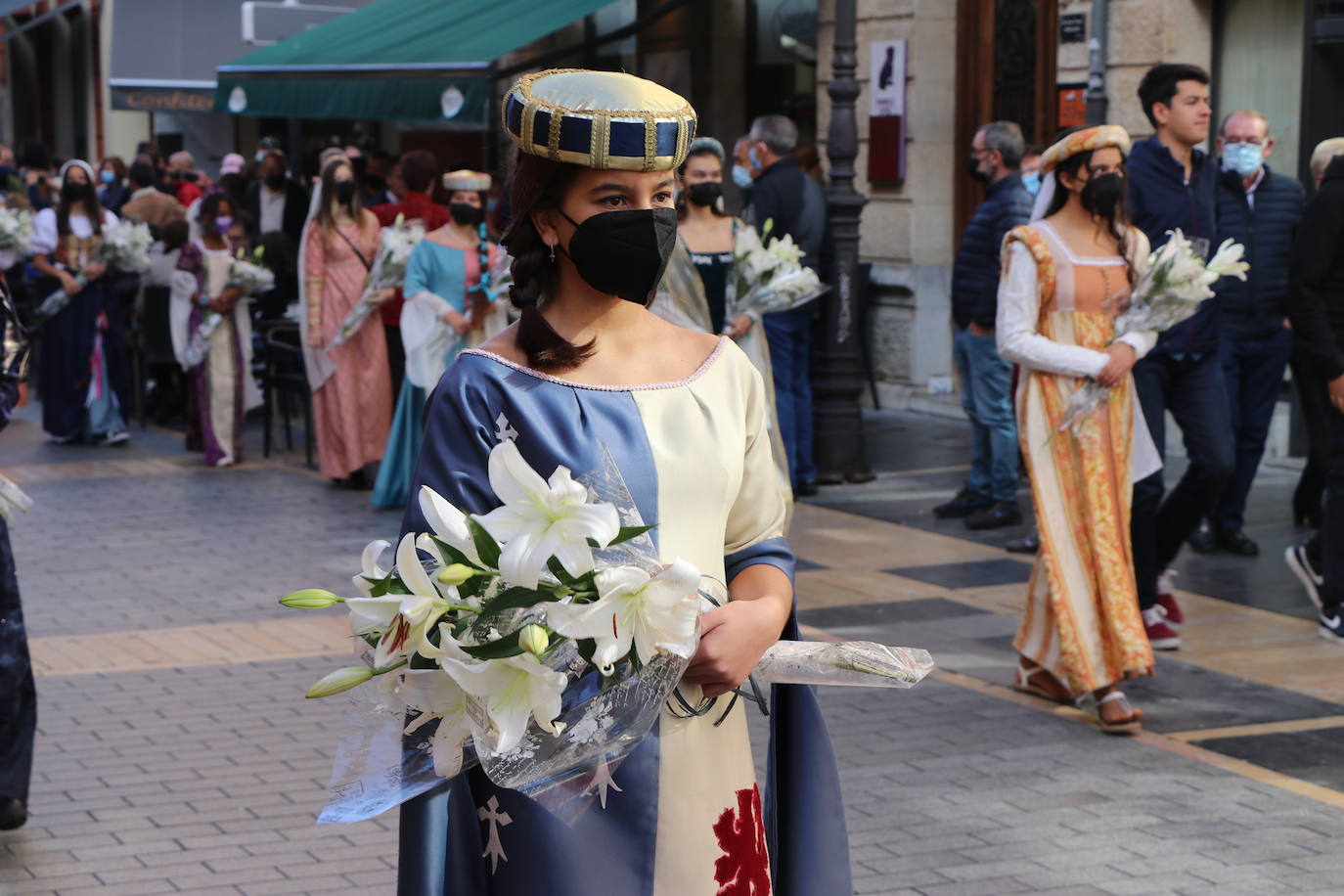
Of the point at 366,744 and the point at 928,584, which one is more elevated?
the point at 366,744

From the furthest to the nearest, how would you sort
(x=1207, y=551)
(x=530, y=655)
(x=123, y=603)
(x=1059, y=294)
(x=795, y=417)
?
1. (x=795, y=417)
2. (x=1207, y=551)
3. (x=123, y=603)
4. (x=1059, y=294)
5. (x=530, y=655)

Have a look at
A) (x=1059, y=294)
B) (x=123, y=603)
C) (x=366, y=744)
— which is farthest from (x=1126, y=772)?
(x=123, y=603)

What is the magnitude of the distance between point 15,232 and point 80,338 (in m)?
0.96

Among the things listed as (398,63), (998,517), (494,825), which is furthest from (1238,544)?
(398,63)

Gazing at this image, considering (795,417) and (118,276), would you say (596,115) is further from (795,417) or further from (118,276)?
(118,276)

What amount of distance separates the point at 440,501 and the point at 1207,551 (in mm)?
7794

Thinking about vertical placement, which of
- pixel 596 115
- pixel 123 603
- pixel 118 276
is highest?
pixel 596 115

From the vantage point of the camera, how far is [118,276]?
15.4m

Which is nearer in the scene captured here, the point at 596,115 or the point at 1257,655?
the point at 596,115

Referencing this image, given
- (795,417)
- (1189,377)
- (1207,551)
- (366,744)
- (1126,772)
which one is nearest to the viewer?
(366,744)

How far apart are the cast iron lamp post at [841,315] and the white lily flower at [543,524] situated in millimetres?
9728

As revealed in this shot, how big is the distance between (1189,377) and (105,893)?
4.51 meters

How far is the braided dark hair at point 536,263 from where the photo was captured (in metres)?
2.94

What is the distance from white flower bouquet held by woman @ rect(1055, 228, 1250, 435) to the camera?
668 centimetres
